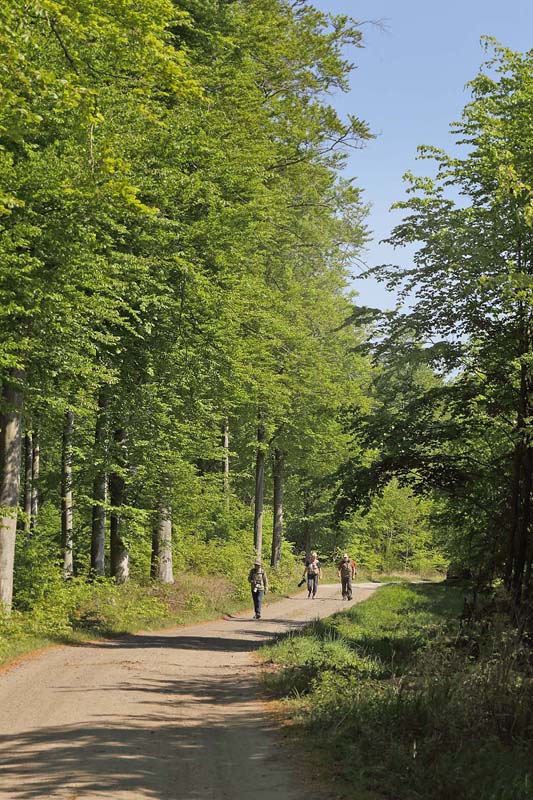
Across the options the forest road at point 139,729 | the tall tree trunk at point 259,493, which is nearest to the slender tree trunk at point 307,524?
the tall tree trunk at point 259,493

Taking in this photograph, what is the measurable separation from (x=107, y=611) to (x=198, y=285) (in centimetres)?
860

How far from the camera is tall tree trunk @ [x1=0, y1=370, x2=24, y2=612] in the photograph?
17172mm

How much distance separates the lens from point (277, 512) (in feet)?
142

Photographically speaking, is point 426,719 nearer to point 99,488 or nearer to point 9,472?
point 9,472

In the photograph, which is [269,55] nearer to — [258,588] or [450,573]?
[258,588]

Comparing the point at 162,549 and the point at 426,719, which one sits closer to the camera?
the point at 426,719

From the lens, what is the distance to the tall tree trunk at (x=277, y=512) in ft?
139

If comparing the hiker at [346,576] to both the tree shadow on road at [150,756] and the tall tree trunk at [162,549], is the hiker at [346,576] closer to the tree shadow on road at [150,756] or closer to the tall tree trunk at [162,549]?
the tall tree trunk at [162,549]

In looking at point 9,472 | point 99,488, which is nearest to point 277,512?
point 99,488

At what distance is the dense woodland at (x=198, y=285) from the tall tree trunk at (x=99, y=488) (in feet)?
0.28

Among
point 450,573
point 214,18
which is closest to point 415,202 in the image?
point 214,18

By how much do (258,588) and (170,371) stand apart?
7.37 metres

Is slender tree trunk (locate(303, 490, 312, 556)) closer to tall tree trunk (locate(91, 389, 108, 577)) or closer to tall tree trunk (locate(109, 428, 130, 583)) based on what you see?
tall tree trunk (locate(109, 428, 130, 583))

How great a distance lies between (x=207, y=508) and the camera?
31328mm
